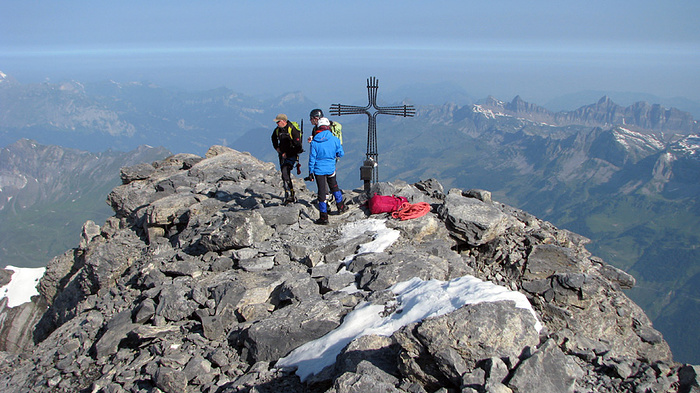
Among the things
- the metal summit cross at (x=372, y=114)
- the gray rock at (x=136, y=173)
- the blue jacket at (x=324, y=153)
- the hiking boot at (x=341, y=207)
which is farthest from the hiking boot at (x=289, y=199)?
the gray rock at (x=136, y=173)

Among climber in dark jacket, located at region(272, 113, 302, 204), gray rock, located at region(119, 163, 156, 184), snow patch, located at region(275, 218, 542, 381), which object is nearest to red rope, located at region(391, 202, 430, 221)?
climber in dark jacket, located at region(272, 113, 302, 204)

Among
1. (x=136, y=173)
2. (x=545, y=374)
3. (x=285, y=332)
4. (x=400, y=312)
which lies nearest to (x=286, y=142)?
(x=285, y=332)

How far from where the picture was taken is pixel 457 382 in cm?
568

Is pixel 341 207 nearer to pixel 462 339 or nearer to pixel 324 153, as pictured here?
pixel 324 153

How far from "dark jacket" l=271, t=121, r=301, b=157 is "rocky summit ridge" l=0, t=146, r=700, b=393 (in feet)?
7.90

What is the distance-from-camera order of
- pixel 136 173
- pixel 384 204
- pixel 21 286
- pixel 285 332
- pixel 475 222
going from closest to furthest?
pixel 285 332 < pixel 475 222 < pixel 384 204 < pixel 136 173 < pixel 21 286

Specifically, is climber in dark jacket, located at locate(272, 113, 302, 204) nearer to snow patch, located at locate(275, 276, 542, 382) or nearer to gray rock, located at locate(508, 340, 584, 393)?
snow patch, located at locate(275, 276, 542, 382)

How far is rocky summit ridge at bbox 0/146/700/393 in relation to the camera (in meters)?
6.04

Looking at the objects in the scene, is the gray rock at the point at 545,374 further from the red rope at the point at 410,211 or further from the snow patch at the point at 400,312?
the red rope at the point at 410,211

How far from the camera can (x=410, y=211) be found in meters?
14.8

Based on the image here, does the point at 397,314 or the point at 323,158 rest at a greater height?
the point at 323,158

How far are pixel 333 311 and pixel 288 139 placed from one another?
9.02m

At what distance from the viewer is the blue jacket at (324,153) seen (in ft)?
48.2

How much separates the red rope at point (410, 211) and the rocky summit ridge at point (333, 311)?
0.52 meters
